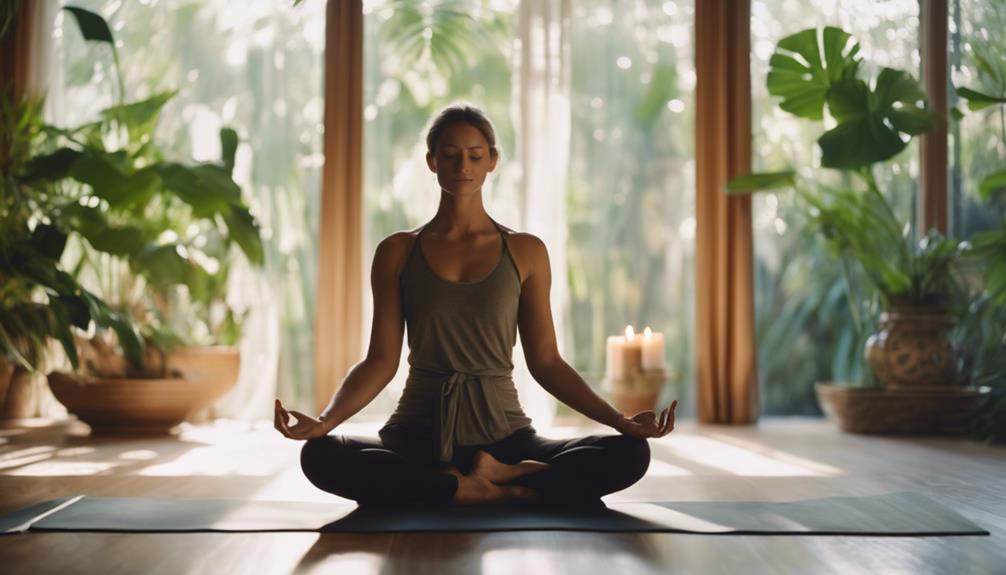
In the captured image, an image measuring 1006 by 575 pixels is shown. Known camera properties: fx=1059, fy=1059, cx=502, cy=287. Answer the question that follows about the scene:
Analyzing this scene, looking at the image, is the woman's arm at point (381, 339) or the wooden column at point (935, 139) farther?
the wooden column at point (935, 139)

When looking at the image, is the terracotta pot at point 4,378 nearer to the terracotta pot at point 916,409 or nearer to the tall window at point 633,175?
the tall window at point 633,175

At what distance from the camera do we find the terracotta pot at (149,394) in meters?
3.60

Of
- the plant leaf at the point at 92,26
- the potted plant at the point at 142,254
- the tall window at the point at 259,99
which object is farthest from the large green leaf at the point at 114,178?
the tall window at the point at 259,99

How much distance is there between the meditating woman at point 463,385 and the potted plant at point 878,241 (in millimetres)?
1935

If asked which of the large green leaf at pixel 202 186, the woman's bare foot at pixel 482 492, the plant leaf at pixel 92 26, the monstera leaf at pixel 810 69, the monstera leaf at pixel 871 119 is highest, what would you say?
the plant leaf at pixel 92 26

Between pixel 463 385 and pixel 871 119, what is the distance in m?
2.31

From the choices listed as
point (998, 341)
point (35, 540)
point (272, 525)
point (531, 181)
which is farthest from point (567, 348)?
point (35, 540)

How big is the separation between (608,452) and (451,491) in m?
0.32

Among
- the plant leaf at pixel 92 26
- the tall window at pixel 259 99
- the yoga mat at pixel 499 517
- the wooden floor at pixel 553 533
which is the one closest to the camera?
the wooden floor at pixel 553 533

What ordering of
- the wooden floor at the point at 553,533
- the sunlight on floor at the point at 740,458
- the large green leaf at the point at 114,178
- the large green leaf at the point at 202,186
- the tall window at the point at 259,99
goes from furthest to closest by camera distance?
the tall window at the point at 259,99 < the large green leaf at the point at 202,186 < the large green leaf at the point at 114,178 < the sunlight on floor at the point at 740,458 < the wooden floor at the point at 553,533

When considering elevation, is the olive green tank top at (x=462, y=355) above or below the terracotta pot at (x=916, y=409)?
above

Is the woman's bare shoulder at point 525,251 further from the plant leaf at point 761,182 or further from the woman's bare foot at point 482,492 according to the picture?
the plant leaf at point 761,182

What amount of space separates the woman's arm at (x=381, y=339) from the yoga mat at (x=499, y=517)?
226mm

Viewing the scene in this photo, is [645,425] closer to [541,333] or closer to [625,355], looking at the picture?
[541,333]
